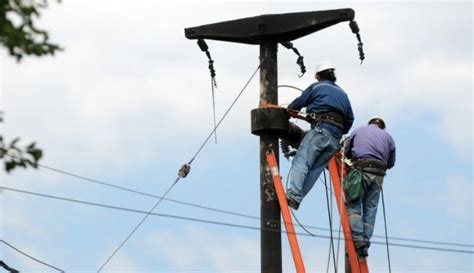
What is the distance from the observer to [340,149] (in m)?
13.5

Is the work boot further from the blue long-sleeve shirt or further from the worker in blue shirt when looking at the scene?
the blue long-sleeve shirt

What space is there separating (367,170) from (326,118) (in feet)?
3.49

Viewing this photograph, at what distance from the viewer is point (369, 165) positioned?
1348cm

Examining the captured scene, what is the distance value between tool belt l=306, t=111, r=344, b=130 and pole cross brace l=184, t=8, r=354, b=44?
93 cm

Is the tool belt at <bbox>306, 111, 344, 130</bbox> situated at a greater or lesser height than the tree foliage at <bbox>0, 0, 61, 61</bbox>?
greater

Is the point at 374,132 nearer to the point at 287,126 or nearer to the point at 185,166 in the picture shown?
the point at 287,126

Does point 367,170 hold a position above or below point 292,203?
above

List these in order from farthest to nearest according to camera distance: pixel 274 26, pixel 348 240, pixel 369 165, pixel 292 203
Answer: pixel 369 165
pixel 348 240
pixel 274 26
pixel 292 203

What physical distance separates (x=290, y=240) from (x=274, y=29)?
2336 mm

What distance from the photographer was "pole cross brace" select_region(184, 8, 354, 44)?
12.7m

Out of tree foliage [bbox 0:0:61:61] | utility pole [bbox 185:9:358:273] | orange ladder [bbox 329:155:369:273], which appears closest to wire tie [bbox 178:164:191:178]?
utility pole [bbox 185:9:358:273]

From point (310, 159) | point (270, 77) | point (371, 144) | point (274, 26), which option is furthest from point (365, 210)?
point (274, 26)

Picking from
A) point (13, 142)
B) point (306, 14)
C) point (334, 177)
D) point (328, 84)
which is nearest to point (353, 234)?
point (334, 177)

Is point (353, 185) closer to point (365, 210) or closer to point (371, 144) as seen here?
point (365, 210)
